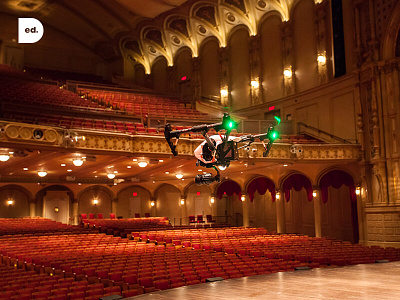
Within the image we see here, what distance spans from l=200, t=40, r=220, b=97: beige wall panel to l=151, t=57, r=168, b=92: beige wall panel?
330 centimetres

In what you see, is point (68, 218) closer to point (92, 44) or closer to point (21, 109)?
point (21, 109)

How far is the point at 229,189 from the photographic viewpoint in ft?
71.7

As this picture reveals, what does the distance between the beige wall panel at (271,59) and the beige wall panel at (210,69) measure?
3.33 meters

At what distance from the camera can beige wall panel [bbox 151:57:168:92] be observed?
2700cm

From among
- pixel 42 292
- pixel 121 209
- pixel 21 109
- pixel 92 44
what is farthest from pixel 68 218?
pixel 42 292

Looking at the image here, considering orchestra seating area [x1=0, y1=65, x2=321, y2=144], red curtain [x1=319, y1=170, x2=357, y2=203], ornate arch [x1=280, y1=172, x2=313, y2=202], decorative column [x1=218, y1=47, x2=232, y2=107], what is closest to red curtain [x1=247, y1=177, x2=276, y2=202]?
ornate arch [x1=280, y1=172, x2=313, y2=202]

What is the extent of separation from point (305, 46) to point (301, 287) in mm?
15124

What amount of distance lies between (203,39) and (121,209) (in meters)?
10.9

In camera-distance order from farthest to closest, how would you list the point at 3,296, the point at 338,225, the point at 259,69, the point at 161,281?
the point at 259,69
the point at 338,225
the point at 161,281
the point at 3,296

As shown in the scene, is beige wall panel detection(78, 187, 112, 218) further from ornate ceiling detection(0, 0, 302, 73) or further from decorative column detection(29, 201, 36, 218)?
ornate ceiling detection(0, 0, 302, 73)

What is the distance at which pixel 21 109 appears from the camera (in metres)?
16.3

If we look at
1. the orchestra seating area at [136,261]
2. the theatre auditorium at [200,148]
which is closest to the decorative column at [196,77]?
the theatre auditorium at [200,148]

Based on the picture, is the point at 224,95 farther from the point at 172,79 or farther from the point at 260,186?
the point at 260,186

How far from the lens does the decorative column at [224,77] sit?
2283cm
